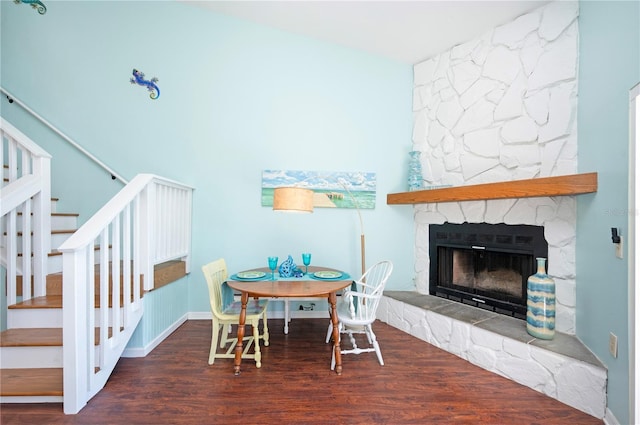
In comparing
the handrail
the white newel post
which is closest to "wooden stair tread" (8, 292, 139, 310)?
the white newel post

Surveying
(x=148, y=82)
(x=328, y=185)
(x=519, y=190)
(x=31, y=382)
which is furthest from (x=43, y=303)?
(x=519, y=190)

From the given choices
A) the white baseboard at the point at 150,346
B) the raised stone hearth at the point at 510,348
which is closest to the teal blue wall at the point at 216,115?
the white baseboard at the point at 150,346

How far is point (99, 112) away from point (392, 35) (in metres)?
3.20

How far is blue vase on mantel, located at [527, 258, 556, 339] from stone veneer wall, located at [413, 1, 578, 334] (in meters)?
0.26

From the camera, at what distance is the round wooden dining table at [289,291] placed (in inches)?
77.7

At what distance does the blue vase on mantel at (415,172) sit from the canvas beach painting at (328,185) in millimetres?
403

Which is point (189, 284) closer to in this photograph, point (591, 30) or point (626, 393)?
point (626, 393)

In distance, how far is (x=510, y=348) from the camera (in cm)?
198

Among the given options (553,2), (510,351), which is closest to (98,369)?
(510,351)

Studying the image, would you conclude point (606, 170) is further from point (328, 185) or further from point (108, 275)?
point (108, 275)

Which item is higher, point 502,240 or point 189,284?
point 502,240

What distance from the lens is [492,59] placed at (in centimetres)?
255

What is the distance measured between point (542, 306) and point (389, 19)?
2.75 meters

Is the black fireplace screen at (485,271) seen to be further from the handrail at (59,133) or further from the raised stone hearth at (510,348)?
the handrail at (59,133)
